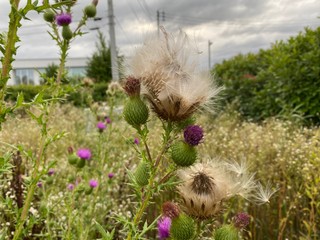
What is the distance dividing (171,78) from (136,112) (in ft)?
0.65

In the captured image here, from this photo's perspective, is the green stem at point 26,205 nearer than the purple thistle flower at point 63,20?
Yes

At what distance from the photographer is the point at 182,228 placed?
1442 mm

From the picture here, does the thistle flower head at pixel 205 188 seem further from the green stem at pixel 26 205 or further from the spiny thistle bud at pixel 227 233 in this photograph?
the green stem at pixel 26 205

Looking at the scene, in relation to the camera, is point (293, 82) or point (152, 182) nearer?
point (152, 182)

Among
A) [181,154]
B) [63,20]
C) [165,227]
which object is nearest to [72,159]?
[63,20]

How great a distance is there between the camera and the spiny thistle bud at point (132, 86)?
1527mm

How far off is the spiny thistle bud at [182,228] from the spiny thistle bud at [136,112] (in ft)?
1.25

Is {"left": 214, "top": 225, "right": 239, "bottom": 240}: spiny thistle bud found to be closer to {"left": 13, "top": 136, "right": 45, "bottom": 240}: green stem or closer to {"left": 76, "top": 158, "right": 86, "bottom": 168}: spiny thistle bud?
{"left": 13, "top": 136, "right": 45, "bottom": 240}: green stem

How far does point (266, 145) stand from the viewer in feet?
20.0

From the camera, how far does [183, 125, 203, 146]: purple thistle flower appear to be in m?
1.46

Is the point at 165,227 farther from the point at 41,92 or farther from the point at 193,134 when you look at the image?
the point at 41,92

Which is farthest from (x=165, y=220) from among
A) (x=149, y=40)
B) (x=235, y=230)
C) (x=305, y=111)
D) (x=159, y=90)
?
Result: (x=305, y=111)

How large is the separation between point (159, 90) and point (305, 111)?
7.90 meters

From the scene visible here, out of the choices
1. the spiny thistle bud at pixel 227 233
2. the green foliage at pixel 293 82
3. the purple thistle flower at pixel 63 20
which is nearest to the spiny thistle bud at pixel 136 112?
the spiny thistle bud at pixel 227 233
